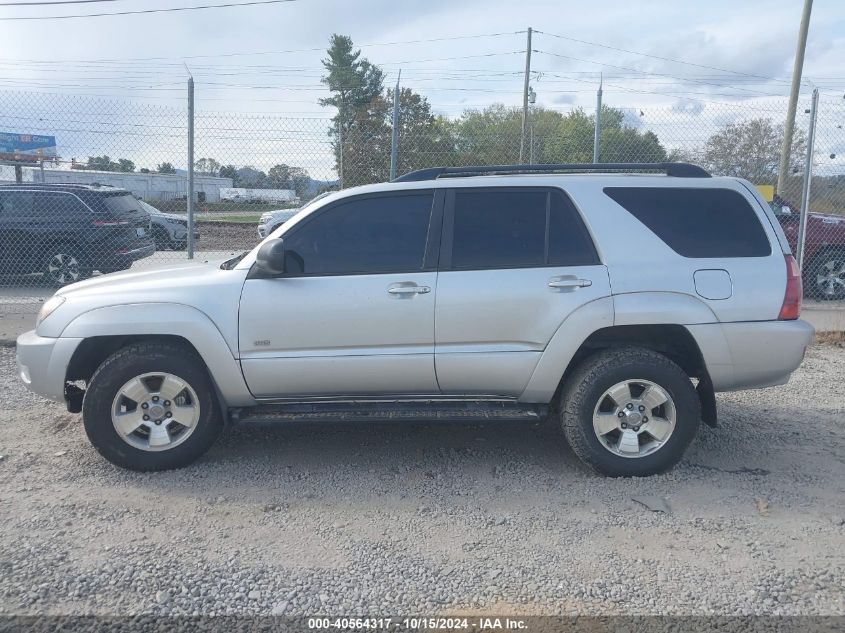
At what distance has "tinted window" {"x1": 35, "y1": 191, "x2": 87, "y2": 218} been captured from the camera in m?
10.9

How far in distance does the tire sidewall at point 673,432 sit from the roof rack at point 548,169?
1332mm

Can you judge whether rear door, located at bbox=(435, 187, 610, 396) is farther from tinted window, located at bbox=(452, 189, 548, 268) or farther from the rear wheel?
the rear wheel

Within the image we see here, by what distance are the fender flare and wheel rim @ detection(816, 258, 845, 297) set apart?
356 inches

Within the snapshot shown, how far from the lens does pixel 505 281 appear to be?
4320 mm

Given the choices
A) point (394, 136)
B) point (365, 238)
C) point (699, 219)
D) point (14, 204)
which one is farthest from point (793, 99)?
point (14, 204)

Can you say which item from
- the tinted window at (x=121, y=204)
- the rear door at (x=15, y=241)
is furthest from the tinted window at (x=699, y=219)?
the rear door at (x=15, y=241)

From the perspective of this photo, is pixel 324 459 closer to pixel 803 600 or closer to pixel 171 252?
pixel 803 600

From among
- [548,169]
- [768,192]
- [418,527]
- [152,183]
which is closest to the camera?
[418,527]

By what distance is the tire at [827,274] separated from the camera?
33.6ft

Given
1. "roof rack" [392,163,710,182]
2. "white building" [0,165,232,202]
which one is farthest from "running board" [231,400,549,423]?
"white building" [0,165,232,202]

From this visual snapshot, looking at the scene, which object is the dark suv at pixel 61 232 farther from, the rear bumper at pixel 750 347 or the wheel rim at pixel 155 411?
the rear bumper at pixel 750 347

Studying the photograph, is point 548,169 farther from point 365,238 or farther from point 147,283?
point 147,283

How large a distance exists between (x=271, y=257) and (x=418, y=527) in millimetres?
1777

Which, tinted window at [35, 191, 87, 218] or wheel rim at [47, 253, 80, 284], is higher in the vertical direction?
tinted window at [35, 191, 87, 218]
